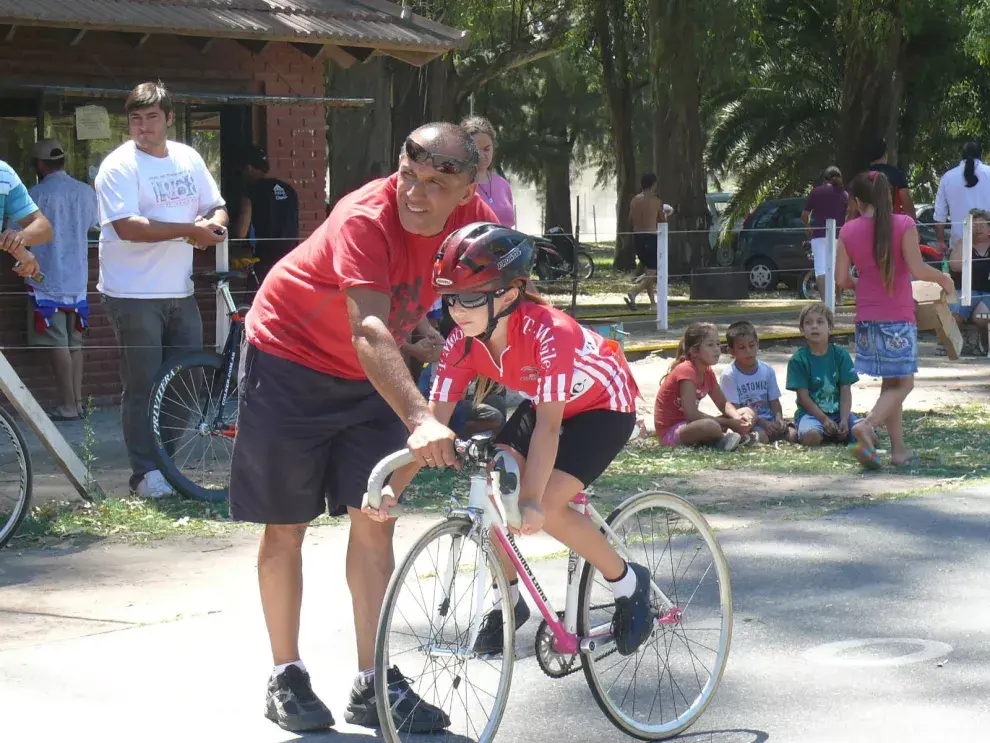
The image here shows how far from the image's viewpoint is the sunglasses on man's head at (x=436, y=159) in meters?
4.27

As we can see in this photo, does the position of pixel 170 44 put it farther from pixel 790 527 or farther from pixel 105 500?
pixel 790 527

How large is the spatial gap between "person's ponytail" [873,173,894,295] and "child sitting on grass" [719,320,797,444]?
1.28 meters

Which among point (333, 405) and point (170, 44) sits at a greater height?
point (170, 44)

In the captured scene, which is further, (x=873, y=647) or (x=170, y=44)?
(x=170, y=44)

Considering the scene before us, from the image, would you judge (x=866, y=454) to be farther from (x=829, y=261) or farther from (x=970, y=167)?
(x=829, y=261)

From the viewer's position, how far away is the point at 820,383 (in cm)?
992

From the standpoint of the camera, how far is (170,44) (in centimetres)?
1188

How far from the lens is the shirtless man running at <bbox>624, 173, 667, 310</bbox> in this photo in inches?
786

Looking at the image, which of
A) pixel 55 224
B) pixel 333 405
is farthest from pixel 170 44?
pixel 333 405

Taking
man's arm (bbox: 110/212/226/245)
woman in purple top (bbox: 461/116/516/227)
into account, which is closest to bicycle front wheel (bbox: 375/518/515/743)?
man's arm (bbox: 110/212/226/245)

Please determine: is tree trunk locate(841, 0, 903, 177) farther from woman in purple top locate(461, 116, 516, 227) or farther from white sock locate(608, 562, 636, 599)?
white sock locate(608, 562, 636, 599)

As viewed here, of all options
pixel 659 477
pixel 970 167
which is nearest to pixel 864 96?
pixel 970 167

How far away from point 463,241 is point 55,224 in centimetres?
717

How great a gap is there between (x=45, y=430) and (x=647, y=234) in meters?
13.7
